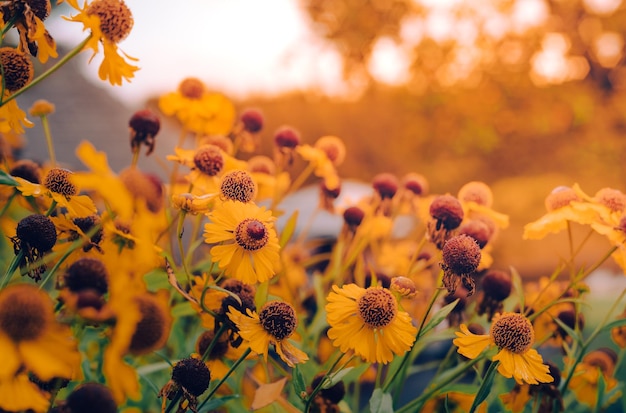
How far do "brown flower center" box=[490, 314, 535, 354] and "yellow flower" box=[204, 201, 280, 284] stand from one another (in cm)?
30

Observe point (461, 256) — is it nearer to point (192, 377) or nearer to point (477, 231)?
point (477, 231)

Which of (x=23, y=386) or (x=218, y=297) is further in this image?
(x=218, y=297)

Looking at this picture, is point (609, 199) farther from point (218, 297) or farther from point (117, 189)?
point (117, 189)

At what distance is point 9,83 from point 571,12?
9.27m

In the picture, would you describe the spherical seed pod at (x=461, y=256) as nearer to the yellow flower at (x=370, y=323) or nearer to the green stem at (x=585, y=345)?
→ the yellow flower at (x=370, y=323)

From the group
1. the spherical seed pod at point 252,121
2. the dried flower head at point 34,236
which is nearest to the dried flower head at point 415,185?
the spherical seed pod at point 252,121

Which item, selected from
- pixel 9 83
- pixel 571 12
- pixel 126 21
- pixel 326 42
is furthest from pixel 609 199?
pixel 326 42

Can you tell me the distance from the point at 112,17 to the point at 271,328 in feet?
1.43

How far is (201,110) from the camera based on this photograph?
1.20 m

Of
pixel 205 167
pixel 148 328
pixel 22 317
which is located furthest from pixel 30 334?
pixel 205 167

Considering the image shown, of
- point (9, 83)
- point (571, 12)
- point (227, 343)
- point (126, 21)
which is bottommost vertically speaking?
point (227, 343)

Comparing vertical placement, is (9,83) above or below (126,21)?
below

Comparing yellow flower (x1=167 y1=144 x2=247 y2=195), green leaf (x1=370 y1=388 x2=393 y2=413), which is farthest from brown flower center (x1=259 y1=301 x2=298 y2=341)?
yellow flower (x1=167 y1=144 x2=247 y2=195)

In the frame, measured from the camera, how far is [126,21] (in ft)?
2.47
